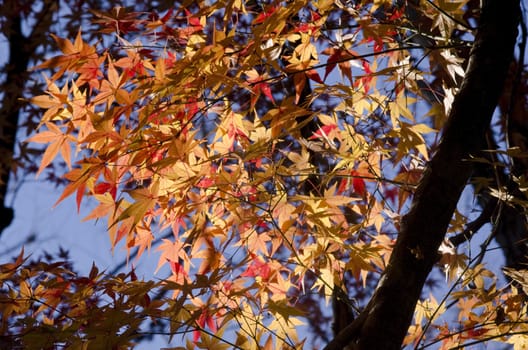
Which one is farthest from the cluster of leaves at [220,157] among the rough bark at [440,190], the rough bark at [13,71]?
the rough bark at [13,71]

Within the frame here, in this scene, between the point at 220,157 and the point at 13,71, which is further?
the point at 13,71

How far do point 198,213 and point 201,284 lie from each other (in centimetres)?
27

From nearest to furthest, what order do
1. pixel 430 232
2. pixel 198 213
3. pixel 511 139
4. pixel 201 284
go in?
1. pixel 201 284
2. pixel 430 232
3. pixel 198 213
4. pixel 511 139

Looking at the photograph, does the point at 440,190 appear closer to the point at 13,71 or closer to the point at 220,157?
the point at 220,157

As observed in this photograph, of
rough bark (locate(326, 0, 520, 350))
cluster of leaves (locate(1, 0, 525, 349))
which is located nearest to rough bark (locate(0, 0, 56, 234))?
cluster of leaves (locate(1, 0, 525, 349))

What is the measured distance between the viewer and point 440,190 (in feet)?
4.12

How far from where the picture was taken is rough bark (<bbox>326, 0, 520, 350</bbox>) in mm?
1187

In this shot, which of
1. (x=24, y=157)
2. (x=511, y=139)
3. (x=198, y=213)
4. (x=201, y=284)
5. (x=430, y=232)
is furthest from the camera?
(x=24, y=157)

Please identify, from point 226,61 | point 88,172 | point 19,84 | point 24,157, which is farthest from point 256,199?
point 19,84

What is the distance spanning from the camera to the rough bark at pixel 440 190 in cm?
119

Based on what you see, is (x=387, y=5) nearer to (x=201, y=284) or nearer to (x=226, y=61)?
(x=226, y=61)

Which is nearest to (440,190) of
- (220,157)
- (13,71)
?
(220,157)

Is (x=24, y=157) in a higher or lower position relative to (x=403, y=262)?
higher

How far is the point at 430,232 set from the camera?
124 centimetres
